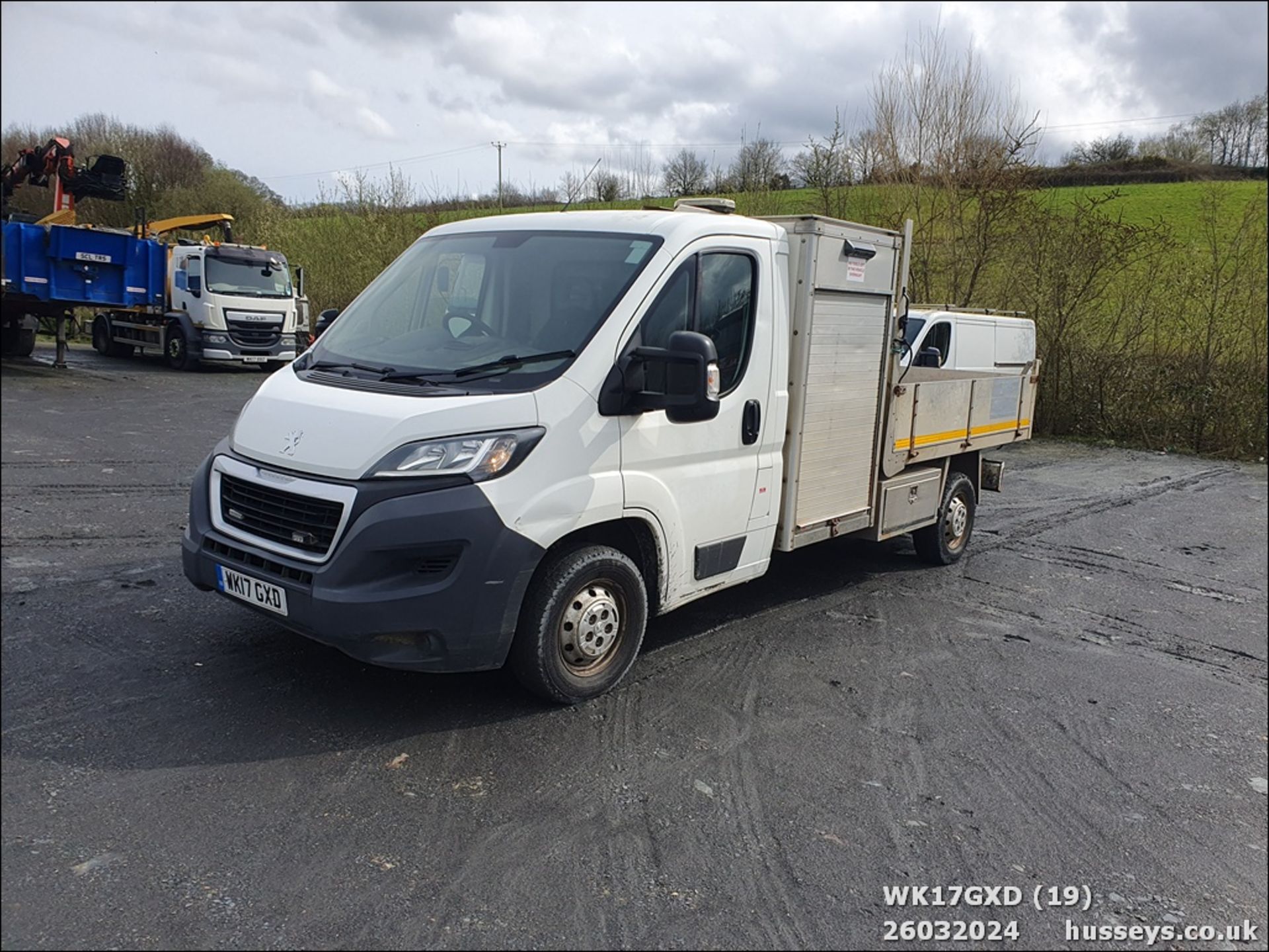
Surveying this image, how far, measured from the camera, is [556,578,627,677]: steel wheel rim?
4.38 metres

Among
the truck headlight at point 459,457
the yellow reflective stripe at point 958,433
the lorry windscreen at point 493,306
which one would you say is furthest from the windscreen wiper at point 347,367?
the yellow reflective stripe at point 958,433

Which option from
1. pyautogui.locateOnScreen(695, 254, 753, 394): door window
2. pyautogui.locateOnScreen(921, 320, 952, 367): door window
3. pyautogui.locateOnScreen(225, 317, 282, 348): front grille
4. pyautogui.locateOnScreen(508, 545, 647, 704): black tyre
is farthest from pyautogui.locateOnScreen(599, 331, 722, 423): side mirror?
pyautogui.locateOnScreen(225, 317, 282, 348): front grille

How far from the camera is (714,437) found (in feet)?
16.0

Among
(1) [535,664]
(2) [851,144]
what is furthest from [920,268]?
(1) [535,664]

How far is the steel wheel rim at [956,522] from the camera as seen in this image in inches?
306

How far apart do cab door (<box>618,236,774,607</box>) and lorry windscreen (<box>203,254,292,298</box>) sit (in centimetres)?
1675

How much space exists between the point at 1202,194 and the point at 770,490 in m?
6.66

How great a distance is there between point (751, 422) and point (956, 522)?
11.5 feet

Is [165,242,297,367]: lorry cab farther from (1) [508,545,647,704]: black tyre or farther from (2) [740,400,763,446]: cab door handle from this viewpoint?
(1) [508,545,647,704]: black tyre

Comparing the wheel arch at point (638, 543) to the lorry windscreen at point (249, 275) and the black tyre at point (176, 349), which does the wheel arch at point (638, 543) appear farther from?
the black tyre at point (176, 349)

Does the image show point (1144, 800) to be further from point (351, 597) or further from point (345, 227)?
point (345, 227)

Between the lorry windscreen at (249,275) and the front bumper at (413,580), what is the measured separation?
17135 millimetres

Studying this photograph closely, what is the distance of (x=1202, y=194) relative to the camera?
30.2 feet

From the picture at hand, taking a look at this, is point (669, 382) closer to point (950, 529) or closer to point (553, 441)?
point (553, 441)
